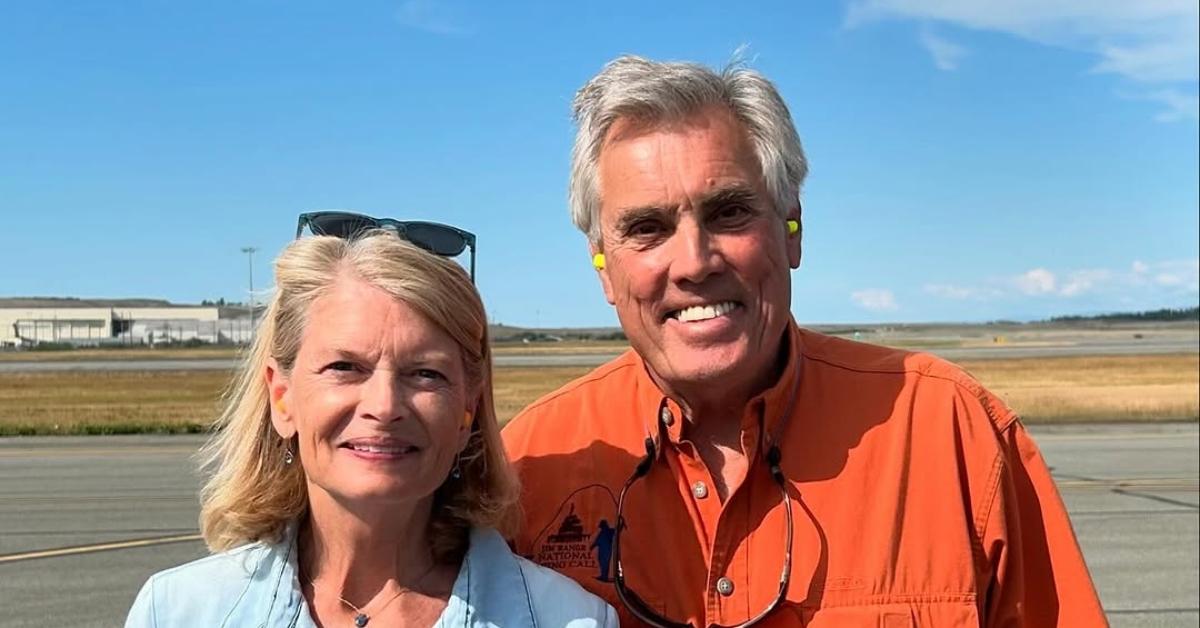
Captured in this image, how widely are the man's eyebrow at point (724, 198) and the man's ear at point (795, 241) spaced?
19 cm

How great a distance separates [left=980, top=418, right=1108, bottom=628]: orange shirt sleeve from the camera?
240 centimetres

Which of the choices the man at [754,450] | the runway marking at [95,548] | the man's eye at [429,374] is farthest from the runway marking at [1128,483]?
the man's eye at [429,374]

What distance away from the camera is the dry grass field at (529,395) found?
16.9 m

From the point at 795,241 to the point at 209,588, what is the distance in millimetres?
1615

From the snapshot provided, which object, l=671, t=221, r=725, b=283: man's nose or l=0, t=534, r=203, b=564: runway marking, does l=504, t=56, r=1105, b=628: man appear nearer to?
l=671, t=221, r=725, b=283: man's nose

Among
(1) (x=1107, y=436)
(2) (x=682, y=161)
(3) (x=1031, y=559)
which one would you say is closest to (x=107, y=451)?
(2) (x=682, y=161)

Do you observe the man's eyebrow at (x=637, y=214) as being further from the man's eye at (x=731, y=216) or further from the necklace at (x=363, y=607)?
the necklace at (x=363, y=607)

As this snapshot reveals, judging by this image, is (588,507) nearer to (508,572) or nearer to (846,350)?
(508,572)

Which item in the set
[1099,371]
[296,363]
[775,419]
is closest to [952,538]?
[775,419]

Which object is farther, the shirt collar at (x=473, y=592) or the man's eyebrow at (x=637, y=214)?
the man's eyebrow at (x=637, y=214)

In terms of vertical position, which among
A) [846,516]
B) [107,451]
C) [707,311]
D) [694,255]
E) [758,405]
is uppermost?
[694,255]

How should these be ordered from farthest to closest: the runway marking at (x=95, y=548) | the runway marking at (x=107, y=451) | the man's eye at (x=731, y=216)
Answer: the runway marking at (x=107, y=451)
the runway marking at (x=95, y=548)
the man's eye at (x=731, y=216)

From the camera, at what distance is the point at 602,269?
265cm

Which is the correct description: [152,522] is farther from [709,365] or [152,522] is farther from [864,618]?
[864,618]
